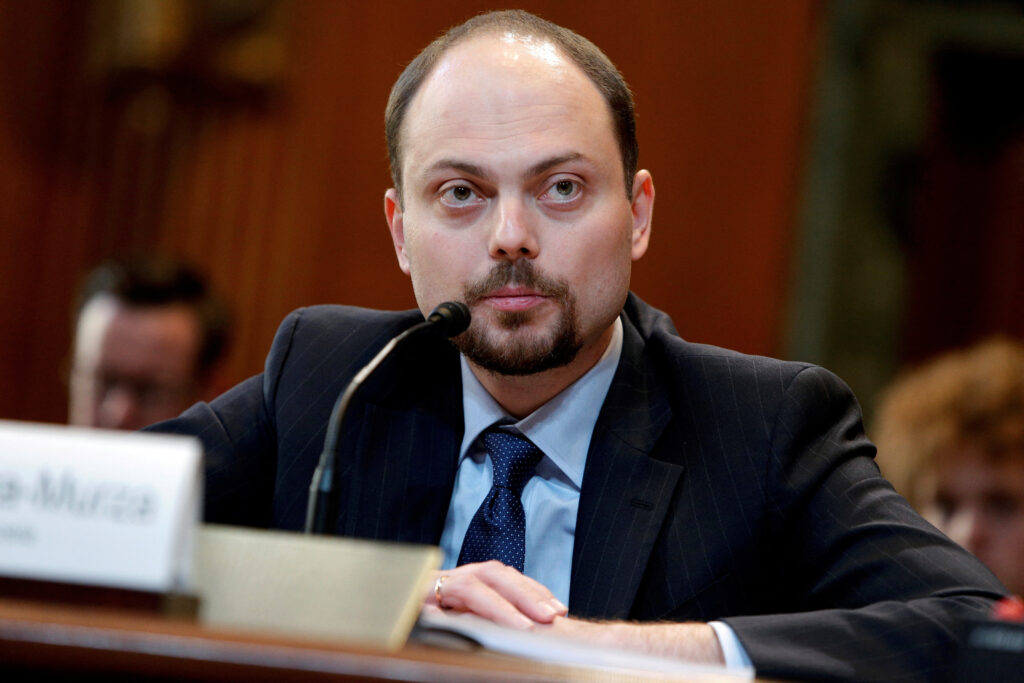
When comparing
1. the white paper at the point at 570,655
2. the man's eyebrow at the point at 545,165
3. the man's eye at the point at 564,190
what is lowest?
the white paper at the point at 570,655

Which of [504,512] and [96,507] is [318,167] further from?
[96,507]

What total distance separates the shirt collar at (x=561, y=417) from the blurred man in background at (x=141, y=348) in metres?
1.36

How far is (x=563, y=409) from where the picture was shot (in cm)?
180

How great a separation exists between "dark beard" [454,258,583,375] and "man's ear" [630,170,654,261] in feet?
0.87

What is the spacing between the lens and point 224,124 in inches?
141

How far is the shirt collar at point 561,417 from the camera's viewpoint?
1.75 meters

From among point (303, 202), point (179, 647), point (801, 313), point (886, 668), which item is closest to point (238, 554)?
point (179, 647)

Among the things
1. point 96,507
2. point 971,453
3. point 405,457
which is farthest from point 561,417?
point 971,453

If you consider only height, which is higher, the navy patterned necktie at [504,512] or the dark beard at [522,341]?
the dark beard at [522,341]

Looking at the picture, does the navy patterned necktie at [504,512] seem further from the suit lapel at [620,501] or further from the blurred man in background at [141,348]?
the blurred man in background at [141,348]

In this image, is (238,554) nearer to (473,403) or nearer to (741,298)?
(473,403)

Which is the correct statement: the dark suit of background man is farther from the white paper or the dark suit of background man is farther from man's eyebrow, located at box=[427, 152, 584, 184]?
the white paper

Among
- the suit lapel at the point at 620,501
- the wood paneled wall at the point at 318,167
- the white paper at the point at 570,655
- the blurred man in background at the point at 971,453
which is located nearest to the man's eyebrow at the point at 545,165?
the suit lapel at the point at 620,501

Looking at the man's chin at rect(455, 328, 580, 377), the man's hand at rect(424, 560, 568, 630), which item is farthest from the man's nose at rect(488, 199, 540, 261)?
the man's hand at rect(424, 560, 568, 630)
